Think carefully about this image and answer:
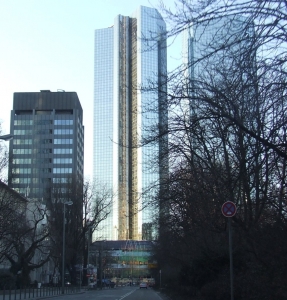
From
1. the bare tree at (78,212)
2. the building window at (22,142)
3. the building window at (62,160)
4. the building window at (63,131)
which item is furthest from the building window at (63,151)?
the bare tree at (78,212)

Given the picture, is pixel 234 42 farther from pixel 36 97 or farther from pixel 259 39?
pixel 36 97

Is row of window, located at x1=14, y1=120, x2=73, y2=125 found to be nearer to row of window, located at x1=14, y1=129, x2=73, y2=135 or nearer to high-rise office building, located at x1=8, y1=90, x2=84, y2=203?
high-rise office building, located at x1=8, y1=90, x2=84, y2=203

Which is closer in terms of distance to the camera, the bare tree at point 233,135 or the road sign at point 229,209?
the bare tree at point 233,135

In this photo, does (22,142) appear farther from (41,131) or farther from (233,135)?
(233,135)

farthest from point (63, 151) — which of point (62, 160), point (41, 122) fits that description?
point (41, 122)

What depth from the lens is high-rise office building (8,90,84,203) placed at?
511 ft

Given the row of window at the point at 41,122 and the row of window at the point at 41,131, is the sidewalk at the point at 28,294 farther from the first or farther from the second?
the row of window at the point at 41,122

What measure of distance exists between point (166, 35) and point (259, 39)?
1929 millimetres

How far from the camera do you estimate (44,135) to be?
156 m

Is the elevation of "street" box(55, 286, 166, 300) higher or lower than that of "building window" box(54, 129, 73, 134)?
lower

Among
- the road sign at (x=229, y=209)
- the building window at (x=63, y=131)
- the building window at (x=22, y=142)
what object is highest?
the building window at (x=63, y=131)

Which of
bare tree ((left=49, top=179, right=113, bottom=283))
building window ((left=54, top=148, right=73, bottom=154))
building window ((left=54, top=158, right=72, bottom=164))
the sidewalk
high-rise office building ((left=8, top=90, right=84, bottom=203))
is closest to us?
the sidewalk

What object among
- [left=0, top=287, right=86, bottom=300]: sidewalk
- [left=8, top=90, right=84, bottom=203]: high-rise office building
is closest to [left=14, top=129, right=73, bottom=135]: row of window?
[left=8, top=90, right=84, bottom=203]: high-rise office building

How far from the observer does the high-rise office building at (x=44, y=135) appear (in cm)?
15588
